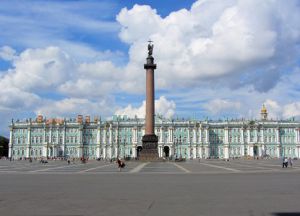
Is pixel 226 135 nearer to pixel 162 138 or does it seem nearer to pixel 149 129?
pixel 162 138

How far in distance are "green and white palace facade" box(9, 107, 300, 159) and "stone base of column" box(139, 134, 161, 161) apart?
74724 mm

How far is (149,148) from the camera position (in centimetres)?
6500

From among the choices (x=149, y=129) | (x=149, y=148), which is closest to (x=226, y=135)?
(x=149, y=148)

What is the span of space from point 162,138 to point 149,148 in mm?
76336

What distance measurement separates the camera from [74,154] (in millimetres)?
141000

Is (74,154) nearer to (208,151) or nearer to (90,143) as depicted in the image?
(90,143)

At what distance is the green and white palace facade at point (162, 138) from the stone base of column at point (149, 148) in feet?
245

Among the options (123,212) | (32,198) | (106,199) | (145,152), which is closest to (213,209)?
(123,212)

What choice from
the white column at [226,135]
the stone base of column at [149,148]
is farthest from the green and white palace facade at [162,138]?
the stone base of column at [149,148]

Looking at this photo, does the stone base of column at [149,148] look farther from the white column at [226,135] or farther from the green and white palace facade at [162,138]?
the white column at [226,135]

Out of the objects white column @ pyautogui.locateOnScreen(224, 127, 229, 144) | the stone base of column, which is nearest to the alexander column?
the stone base of column

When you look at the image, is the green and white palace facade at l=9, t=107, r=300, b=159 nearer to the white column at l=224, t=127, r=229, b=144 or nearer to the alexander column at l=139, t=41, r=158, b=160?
the white column at l=224, t=127, r=229, b=144

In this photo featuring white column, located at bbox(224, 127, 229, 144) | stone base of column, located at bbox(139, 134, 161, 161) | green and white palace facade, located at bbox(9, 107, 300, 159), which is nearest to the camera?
stone base of column, located at bbox(139, 134, 161, 161)

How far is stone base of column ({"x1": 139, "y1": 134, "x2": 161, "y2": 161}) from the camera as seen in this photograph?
6406cm
